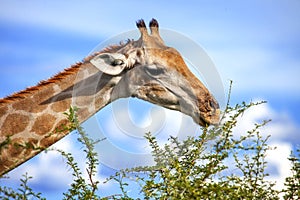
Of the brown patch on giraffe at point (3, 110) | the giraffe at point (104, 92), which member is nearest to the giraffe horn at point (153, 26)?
the giraffe at point (104, 92)

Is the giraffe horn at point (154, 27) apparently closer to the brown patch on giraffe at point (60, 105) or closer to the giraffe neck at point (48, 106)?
the giraffe neck at point (48, 106)

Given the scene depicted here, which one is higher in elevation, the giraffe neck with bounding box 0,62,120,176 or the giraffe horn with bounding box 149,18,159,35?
the giraffe horn with bounding box 149,18,159,35

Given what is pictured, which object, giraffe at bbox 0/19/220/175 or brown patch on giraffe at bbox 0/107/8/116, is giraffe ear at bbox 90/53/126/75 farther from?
brown patch on giraffe at bbox 0/107/8/116

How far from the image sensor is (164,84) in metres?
7.95

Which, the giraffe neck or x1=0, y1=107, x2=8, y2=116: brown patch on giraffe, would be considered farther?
x1=0, y1=107, x2=8, y2=116: brown patch on giraffe

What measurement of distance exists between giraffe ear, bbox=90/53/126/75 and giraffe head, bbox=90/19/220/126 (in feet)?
0.51

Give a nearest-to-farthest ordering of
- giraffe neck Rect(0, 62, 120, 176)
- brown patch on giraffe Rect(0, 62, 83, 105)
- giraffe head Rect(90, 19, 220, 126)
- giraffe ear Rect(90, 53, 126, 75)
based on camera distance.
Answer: giraffe neck Rect(0, 62, 120, 176), giraffe ear Rect(90, 53, 126, 75), brown patch on giraffe Rect(0, 62, 83, 105), giraffe head Rect(90, 19, 220, 126)

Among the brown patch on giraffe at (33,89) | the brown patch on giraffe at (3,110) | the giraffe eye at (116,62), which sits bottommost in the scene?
the brown patch on giraffe at (3,110)

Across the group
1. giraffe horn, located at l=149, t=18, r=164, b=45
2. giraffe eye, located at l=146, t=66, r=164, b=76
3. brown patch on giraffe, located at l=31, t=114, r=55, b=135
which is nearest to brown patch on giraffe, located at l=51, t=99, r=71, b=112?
brown patch on giraffe, located at l=31, t=114, r=55, b=135

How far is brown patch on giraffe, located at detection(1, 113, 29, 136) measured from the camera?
716cm

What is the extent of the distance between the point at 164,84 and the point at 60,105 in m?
1.63

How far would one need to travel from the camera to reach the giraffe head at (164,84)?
7.84m

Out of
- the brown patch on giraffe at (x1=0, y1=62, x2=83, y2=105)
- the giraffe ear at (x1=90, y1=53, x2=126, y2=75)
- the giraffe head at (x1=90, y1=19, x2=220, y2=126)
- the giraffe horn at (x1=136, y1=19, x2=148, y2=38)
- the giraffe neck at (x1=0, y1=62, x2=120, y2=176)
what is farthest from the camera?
the giraffe horn at (x1=136, y1=19, x2=148, y2=38)

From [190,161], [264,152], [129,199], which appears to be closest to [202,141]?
[190,161]
